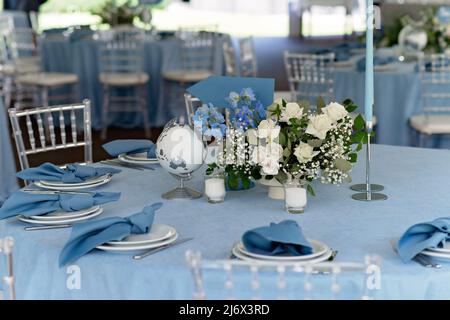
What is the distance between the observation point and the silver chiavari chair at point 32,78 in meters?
7.12

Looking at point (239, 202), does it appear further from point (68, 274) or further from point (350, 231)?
point (68, 274)

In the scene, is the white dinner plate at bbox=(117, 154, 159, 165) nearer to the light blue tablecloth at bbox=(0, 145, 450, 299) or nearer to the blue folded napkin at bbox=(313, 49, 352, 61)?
the light blue tablecloth at bbox=(0, 145, 450, 299)

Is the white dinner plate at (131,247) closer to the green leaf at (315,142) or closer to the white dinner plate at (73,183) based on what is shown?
the green leaf at (315,142)

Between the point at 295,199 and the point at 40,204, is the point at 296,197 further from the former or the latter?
the point at 40,204

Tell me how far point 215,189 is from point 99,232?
1.52ft

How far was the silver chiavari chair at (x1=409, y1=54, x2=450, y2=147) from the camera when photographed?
4961 mm

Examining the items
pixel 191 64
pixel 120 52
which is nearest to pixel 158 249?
pixel 120 52

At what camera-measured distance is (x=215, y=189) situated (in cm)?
233

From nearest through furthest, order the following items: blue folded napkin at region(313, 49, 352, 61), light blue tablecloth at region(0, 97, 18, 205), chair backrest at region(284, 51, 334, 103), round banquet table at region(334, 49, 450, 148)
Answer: light blue tablecloth at region(0, 97, 18, 205) → round banquet table at region(334, 49, 450, 148) → chair backrest at region(284, 51, 334, 103) → blue folded napkin at region(313, 49, 352, 61)

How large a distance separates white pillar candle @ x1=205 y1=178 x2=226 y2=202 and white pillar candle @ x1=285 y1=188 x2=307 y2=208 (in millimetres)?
214

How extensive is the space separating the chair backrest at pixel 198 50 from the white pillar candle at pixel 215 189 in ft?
16.4

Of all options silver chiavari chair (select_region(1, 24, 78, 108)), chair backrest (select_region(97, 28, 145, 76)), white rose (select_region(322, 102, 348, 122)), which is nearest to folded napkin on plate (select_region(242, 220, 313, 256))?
white rose (select_region(322, 102, 348, 122))

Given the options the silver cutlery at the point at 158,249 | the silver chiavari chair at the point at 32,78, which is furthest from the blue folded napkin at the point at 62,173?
the silver chiavari chair at the point at 32,78
